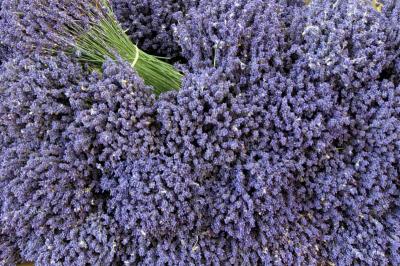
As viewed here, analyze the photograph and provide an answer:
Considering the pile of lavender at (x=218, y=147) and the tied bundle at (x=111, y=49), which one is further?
the tied bundle at (x=111, y=49)

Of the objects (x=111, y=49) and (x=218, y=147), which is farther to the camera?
(x=111, y=49)

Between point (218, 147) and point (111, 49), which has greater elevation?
point (111, 49)

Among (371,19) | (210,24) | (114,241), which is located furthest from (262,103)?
(114,241)

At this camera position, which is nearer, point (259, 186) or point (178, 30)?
point (259, 186)

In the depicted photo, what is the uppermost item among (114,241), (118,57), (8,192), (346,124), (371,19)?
(371,19)

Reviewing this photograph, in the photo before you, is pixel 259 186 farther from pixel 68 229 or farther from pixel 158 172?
pixel 68 229
